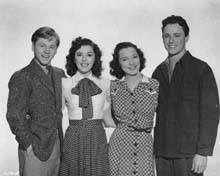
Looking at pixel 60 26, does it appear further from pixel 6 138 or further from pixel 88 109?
pixel 88 109

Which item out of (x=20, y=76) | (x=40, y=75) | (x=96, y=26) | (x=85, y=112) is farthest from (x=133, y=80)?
(x=96, y=26)

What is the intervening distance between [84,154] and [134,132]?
1.24ft

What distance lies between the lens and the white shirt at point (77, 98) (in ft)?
8.99

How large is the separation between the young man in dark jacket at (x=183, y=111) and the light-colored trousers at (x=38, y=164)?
71cm

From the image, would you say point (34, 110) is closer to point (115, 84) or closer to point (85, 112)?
point (85, 112)

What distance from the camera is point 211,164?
166 inches

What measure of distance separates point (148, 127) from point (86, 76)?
0.59m

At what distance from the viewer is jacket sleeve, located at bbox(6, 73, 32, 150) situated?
8.36 ft

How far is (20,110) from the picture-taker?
8.40 feet

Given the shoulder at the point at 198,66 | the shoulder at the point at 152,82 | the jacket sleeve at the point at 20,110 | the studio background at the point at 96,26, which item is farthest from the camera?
the studio background at the point at 96,26

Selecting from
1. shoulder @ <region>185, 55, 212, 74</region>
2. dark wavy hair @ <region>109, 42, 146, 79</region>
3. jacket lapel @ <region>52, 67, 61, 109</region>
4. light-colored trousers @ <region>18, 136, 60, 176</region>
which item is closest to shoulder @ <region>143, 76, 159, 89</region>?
dark wavy hair @ <region>109, 42, 146, 79</region>

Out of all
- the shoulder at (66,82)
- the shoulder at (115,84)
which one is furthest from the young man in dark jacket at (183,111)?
the shoulder at (66,82)

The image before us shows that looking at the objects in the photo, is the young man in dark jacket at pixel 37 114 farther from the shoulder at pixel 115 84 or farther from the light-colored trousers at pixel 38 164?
the shoulder at pixel 115 84

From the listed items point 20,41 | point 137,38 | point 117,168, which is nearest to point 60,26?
point 20,41
